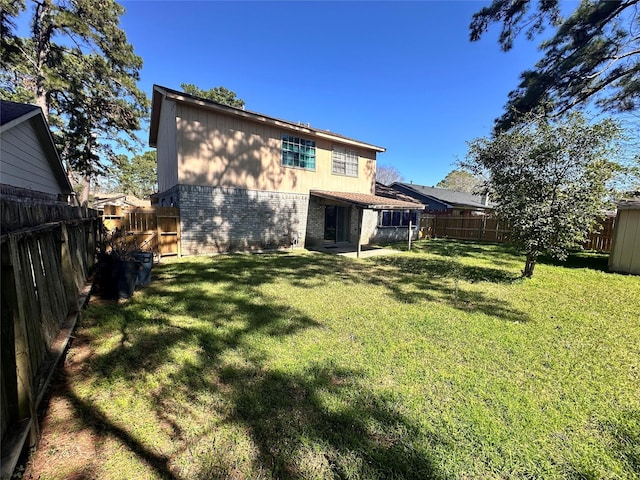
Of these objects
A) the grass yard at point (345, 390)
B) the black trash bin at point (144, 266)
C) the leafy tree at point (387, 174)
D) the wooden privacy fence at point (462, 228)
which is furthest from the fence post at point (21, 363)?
the leafy tree at point (387, 174)

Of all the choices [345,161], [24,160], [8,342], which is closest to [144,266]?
[24,160]

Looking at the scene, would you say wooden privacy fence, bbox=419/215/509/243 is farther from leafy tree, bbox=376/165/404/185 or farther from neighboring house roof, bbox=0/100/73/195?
leafy tree, bbox=376/165/404/185

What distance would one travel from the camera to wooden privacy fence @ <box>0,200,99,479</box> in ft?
6.17

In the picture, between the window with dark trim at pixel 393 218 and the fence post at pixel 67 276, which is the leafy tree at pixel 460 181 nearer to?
the window with dark trim at pixel 393 218

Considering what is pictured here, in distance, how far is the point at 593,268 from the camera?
925 centimetres

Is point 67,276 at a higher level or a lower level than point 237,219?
lower

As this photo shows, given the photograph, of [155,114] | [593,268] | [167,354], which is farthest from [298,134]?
[593,268]

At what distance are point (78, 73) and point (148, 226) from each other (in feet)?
37.0

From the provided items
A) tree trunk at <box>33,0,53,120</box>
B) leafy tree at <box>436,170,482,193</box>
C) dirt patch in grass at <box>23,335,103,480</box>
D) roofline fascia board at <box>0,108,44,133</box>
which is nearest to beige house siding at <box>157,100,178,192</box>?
roofline fascia board at <box>0,108,44,133</box>

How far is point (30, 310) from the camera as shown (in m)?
2.40

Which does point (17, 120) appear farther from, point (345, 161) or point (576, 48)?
point (576, 48)

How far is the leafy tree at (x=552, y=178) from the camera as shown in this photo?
6.41 metres

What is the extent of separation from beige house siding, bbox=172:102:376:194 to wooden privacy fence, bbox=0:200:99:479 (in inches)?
274

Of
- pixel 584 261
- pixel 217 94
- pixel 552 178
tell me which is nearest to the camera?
pixel 552 178
